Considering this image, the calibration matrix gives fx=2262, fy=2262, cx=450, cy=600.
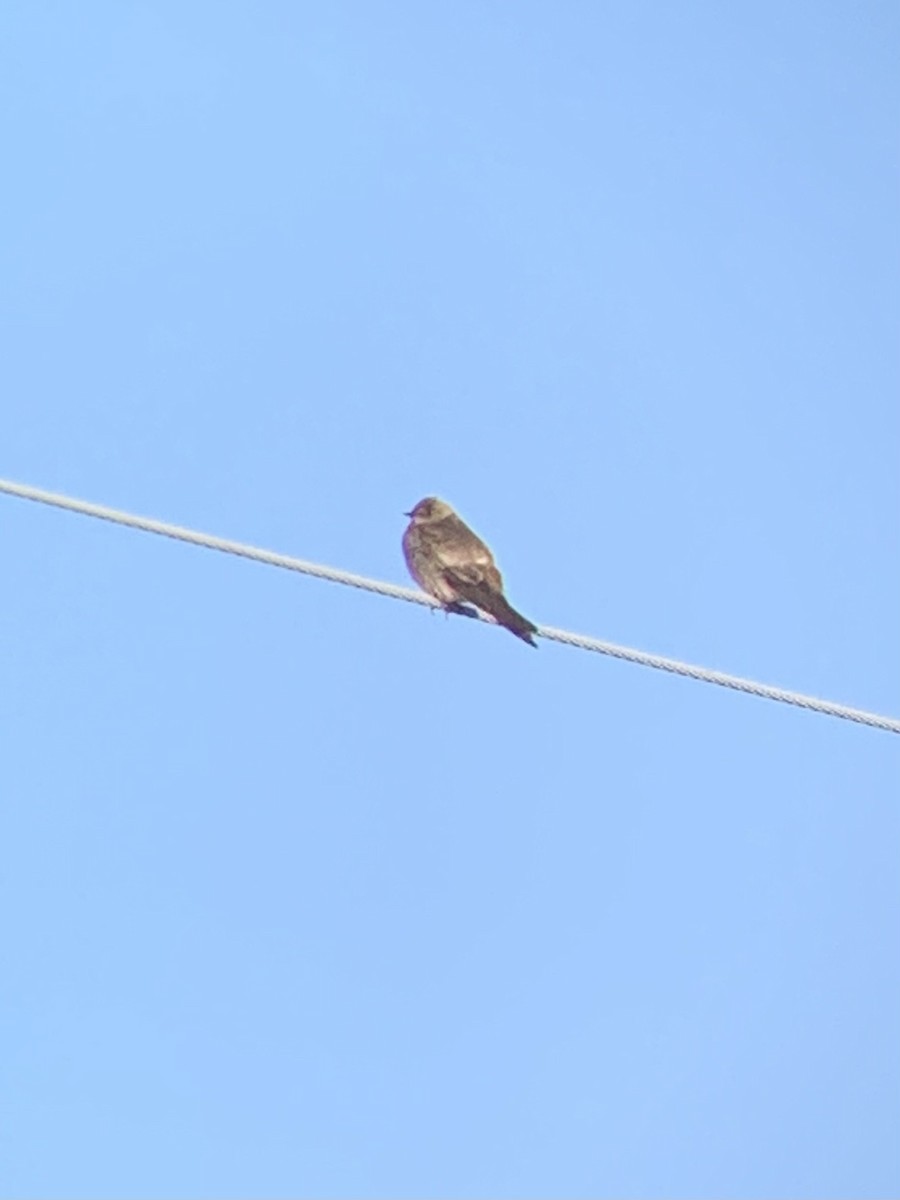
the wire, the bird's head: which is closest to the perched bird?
the bird's head

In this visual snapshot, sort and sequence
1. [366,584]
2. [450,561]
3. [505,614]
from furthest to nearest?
[450,561] < [505,614] < [366,584]

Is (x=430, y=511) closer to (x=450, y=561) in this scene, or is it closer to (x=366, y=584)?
(x=450, y=561)

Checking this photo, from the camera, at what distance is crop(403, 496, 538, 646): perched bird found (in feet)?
33.3

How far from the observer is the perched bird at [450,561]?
1015cm

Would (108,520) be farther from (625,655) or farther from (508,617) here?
(508,617)

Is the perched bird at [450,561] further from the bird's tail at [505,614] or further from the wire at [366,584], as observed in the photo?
the wire at [366,584]

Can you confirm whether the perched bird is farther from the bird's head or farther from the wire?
the wire

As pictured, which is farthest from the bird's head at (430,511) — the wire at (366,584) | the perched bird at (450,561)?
the wire at (366,584)

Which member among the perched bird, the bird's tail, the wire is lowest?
the wire

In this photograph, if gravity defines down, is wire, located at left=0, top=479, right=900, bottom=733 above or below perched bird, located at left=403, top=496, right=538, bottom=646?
below

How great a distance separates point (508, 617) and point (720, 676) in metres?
2.50

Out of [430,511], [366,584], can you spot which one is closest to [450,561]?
[430,511]

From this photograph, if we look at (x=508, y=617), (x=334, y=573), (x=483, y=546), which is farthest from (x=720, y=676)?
(x=483, y=546)

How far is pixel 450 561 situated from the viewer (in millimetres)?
10703
